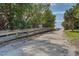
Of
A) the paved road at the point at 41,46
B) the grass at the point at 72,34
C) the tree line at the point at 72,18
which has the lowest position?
the paved road at the point at 41,46

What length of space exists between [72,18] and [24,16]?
0.39m

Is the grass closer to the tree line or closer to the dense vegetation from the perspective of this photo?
the tree line

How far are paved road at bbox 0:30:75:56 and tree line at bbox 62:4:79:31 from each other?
75mm

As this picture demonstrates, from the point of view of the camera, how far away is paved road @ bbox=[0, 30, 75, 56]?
5.22ft

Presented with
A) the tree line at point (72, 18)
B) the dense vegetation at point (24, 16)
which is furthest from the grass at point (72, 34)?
the dense vegetation at point (24, 16)

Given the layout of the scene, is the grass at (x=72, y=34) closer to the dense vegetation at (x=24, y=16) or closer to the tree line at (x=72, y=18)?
the tree line at (x=72, y=18)

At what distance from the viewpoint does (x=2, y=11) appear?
1.64 metres

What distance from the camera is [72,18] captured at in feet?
5.35

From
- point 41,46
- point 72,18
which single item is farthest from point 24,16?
point 72,18

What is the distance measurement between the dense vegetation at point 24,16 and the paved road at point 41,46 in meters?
0.10

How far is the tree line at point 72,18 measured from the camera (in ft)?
5.27

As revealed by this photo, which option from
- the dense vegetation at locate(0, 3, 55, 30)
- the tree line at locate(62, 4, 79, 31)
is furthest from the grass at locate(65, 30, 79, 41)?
the dense vegetation at locate(0, 3, 55, 30)

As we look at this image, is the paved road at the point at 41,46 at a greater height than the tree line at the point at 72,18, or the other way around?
the tree line at the point at 72,18

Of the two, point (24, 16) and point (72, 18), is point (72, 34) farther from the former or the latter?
point (24, 16)
